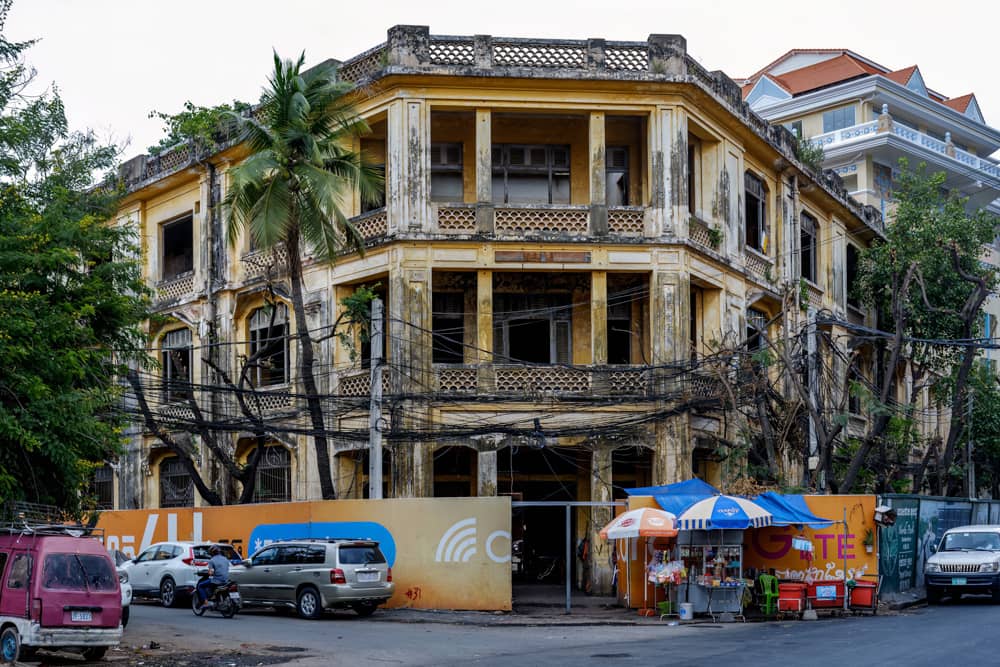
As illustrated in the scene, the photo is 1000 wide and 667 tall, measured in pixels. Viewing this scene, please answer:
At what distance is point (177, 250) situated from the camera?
39344 millimetres

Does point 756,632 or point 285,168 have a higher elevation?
point 285,168

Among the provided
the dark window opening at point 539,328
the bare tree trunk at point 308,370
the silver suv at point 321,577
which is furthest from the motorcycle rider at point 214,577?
the dark window opening at point 539,328

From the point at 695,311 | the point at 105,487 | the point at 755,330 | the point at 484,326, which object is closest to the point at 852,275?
the point at 755,330

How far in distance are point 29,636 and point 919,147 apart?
158 ft

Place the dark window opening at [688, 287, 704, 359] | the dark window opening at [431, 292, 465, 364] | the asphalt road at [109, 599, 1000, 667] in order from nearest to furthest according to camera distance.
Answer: the asphalt road at [109, 599, 1000, 667]
the dark window opening at [431, 292, 465, 364]
the dark window opening at [688, 287, 704, 359]

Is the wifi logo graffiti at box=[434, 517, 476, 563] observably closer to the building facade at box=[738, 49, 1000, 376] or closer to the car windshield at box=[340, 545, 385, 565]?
the car windshield at box=[340, 545, 385, 565]

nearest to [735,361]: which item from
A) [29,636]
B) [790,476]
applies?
[790,476]

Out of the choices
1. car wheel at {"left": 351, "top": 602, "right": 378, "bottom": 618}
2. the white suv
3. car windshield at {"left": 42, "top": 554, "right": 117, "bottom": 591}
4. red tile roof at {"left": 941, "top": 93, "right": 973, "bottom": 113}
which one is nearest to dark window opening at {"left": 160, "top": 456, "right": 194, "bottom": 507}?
the white suv

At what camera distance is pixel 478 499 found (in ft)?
83.4

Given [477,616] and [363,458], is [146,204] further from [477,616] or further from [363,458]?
[477,616]

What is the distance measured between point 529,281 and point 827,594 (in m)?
11.3

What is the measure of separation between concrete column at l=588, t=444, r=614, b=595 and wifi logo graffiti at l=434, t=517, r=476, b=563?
15.7ft

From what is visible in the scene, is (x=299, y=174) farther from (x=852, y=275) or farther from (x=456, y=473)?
(x=852, y=275)

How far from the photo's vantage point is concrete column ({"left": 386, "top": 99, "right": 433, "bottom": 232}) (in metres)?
29.3
